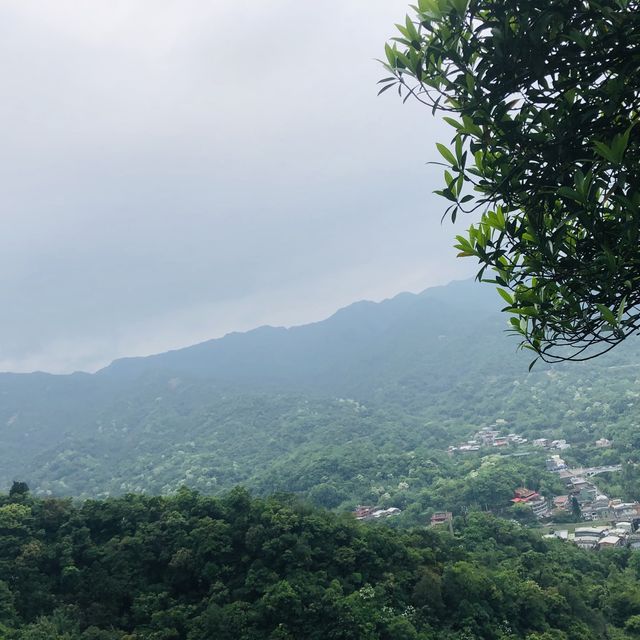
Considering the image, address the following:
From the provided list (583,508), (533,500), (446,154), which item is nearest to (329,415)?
(533,500)

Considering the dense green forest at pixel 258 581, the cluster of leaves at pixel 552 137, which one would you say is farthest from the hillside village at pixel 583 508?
the cluster of leaves at pixel 552 137

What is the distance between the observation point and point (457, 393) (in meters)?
71.2

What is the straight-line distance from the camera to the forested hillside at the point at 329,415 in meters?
36.6

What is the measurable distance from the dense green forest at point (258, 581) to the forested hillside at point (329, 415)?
665 inches

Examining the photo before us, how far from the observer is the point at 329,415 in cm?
6156

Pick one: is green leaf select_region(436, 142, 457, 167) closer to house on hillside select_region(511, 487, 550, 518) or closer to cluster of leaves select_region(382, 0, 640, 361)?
cluster of leaves select_region(382, 0, 640, 361)

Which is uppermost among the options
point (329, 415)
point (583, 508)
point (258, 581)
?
point (258, 581)

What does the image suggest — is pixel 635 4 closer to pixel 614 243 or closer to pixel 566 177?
pixel 566 177

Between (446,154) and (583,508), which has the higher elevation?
(446,154)

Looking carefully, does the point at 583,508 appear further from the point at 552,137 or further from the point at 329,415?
the point at 329,415

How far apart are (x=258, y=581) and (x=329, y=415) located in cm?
5254

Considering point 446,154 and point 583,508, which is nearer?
point 446,154

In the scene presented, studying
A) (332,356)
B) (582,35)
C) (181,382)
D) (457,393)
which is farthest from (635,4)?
(332,356)

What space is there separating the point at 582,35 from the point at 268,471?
40934 mm
